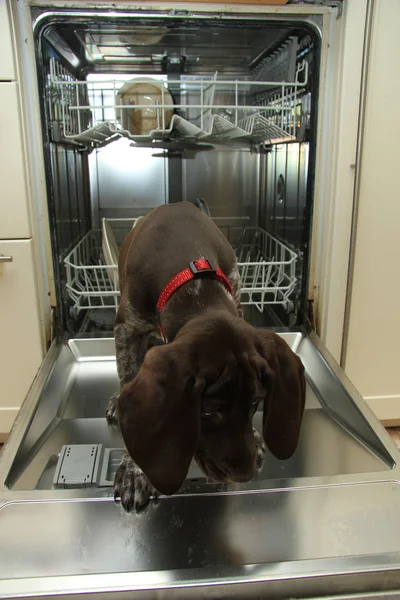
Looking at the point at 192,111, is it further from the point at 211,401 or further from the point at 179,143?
the point at 211,401

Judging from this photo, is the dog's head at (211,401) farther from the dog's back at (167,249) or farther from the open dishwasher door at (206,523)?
the dog's back at (167,249)

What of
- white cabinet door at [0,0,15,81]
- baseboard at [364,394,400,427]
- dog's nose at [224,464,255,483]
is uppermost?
white cabinet door at [0,0,15,81]

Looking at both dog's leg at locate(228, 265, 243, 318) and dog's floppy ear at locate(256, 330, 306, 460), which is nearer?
dog's floppy ear at locate(256, 330, 306, 460)

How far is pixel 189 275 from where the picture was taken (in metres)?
1.26

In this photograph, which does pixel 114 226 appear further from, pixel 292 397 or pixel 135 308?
pixel 292 397

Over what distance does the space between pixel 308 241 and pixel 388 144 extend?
43 centimetres

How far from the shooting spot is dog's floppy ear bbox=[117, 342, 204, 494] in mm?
892

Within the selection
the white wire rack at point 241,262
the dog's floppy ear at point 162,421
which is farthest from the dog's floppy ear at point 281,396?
the white wire rack at point 241,262

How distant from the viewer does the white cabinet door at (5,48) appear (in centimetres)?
153

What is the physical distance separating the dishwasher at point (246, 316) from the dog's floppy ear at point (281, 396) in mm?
175

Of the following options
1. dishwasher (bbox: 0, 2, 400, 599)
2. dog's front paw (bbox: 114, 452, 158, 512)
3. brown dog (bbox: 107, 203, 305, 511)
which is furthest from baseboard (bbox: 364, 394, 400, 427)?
dog's front paw (bbox: 114, 452, 158, 512)

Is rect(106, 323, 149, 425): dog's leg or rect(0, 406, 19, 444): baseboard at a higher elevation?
rect(106, 323, 149, 425): dog's leg

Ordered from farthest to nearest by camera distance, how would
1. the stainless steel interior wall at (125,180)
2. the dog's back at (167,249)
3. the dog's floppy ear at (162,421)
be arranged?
the stainless steel interior wall at (125,180)
the dog's back at (167,249)
the dog's floppy ear at (162,421)

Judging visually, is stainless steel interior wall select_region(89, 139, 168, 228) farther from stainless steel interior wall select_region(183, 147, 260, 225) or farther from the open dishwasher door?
the open dishwasher door
